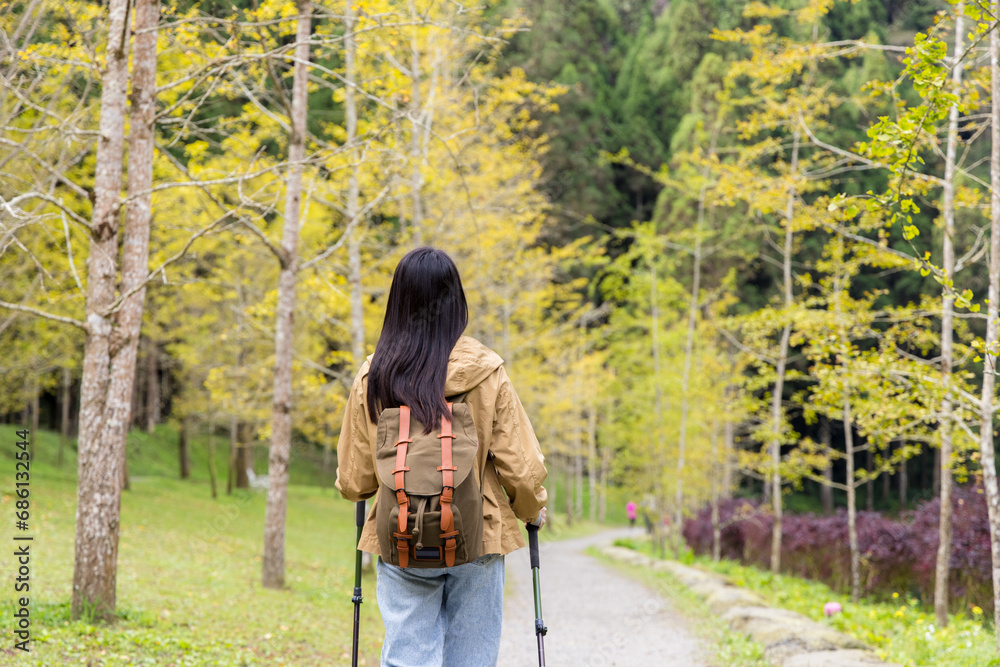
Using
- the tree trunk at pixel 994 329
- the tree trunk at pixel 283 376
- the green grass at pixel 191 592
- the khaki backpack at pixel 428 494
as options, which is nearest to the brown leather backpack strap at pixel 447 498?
the khaki backpack at pixel 428 494

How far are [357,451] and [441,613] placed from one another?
613 millimetres

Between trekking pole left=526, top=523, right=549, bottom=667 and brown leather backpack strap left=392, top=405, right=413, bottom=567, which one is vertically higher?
brown leather backpack strap left=392, top=405, right=413, bottom=567

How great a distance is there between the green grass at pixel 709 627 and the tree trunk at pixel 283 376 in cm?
445

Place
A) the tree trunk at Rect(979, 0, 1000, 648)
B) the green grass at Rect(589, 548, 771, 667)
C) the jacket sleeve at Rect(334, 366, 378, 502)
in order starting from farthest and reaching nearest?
the green grass at Rect(589, 548, 771, 667) < the tree trunk at Rect(979, 0, 1000, 648) < the jacket sleeve at Rect(334, 366, 378, 502)

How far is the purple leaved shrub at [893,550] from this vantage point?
868cm

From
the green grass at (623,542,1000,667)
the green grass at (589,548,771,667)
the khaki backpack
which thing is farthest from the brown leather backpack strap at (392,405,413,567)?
the green grass at (589,548,771,667)

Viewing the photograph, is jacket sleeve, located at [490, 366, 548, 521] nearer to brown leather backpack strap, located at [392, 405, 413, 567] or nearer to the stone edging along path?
brown leather backpack strap, located at [392, 405, 413, 567]

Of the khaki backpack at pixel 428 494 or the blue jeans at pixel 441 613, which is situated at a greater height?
the khaki backpack at pixel 428 494

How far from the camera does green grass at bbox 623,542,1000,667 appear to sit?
540cm

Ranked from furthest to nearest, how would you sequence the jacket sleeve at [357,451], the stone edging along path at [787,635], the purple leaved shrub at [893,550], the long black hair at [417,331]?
the purple leaved shrub at [893,550]
the stone edging along path at [787,635]
the jacket sleeve at [357,451]
the long black hair at [417,331]

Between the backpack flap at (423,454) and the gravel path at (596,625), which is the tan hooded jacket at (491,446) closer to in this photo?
the backpack flap at (423,454)

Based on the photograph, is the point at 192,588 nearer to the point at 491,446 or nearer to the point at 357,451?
the point at 357,451

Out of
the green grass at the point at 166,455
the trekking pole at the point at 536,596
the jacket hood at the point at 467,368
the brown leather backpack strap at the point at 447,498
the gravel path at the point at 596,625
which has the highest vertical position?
the jacket hood at the point at 467,368

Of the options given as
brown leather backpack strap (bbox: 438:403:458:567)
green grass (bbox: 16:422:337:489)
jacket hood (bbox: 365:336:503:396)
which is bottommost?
green grass (bbox: 16:422:337:489)
